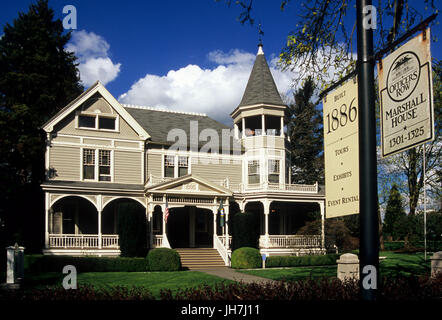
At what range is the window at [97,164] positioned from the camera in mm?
27953

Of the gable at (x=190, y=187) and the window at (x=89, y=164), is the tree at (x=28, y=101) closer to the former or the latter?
the window at (x=89, y=164)

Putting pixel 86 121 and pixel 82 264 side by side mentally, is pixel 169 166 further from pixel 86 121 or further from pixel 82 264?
pixel 82 264

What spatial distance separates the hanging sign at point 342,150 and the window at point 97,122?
972 inches

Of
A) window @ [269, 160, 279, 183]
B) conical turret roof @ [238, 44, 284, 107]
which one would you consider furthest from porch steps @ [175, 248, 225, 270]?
conical turret roof @ [238, 44, 284, 107]

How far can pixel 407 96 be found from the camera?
171 inches

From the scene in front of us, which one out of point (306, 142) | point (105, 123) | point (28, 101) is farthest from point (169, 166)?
point (306, 142)

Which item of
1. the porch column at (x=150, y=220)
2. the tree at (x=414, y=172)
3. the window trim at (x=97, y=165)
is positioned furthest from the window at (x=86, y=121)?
the tree at (x=414, y=172)

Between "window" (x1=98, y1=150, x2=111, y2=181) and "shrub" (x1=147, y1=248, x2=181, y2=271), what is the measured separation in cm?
725

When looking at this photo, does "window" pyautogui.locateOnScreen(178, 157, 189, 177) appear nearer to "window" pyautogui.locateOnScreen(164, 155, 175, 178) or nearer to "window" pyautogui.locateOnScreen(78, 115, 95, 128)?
"window" pyautogui.locateOnScreen(164, 155, 175, 178)

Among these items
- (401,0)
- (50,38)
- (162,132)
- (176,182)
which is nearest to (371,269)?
(401,0)

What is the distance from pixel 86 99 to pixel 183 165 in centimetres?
732
